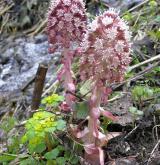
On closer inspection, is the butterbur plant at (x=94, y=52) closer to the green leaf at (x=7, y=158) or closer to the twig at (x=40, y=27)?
the green leaf at (x=7, y=158)

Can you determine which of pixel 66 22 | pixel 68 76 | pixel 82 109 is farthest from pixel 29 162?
pixel 66 22

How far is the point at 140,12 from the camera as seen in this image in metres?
4.30

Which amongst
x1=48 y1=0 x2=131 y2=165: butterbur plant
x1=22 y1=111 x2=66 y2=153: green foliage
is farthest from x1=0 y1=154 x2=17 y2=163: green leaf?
x1=48 y1=0 x2=131 y2=165: butterbur plant

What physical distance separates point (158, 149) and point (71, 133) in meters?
0.49

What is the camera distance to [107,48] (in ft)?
6.63

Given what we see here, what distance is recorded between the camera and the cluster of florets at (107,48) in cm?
202

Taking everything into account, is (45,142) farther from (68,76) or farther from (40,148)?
(68,76)

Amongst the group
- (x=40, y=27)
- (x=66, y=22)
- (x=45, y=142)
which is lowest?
(x=45, y=142)

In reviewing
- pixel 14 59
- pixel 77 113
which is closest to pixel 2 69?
pixel 14 59

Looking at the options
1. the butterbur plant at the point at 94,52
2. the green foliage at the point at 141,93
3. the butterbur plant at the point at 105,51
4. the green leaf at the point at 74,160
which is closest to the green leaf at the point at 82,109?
the butterbur plant at the point at 94,52

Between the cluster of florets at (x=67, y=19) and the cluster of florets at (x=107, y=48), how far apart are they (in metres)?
0.34

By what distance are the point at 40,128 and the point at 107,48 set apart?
23.1 inches

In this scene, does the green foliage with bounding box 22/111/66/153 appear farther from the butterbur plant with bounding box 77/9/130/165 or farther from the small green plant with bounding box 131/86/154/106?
the small green plant with bounding box 131/86/154/106

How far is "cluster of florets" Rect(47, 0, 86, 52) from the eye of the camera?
2406mm
